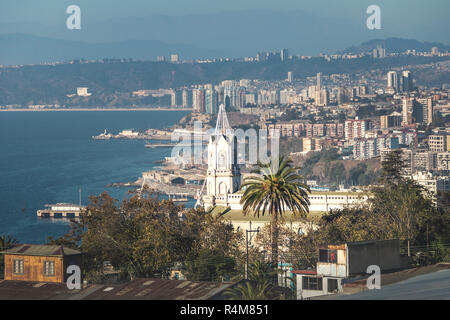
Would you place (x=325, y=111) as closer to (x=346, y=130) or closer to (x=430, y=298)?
(x=346, y=130)

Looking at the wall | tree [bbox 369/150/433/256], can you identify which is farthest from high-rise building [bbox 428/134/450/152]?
the wall

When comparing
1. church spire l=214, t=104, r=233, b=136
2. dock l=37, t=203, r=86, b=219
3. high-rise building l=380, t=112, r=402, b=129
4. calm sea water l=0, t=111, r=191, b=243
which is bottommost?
dock l=37, t=203, r=86, b=219

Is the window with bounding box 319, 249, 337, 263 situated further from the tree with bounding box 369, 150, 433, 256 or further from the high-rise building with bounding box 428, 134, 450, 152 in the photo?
the high-rise building with bounding box 428, 134, 450, 152

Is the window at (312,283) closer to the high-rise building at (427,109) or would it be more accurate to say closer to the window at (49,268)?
the window at (49,268)

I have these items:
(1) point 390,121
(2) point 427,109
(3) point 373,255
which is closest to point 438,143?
(1) point 390,121

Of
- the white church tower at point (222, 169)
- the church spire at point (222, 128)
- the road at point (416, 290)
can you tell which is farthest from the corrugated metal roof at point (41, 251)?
the church spire at point (222, 128)

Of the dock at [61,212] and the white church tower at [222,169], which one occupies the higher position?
the white church tower at [222,169]

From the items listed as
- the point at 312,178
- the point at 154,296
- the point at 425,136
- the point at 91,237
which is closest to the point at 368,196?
the point at 91,237
